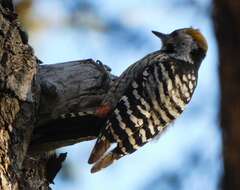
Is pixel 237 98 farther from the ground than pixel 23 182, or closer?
farther from the ground

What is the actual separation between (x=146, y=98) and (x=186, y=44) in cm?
104

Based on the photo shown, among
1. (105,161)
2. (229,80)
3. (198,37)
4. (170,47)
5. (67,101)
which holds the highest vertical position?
(229,80)

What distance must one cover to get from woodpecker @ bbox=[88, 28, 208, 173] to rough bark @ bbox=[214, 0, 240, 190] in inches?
80.5

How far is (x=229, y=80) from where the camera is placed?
1534 millimetres

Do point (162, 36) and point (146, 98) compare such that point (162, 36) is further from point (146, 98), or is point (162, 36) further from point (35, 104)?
point (35, 104)

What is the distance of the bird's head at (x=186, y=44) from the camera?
4.76 meters

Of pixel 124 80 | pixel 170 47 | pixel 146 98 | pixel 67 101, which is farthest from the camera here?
pixel 170 47

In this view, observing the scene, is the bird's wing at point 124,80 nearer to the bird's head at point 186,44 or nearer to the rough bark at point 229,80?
the bird's head at point 186,44

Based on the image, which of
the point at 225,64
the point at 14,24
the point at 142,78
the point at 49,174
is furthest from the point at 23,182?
the point at 225,64

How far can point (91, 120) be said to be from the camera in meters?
3.70

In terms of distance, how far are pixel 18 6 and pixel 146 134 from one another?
2510 mm

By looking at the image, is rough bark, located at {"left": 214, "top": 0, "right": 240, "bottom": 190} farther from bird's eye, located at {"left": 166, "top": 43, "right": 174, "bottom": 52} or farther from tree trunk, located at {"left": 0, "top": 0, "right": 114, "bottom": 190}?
bird's eye, located at {"left": 166, "top": 43, "right": 174, "bottom": 52}

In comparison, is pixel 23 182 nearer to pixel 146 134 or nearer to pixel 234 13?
pixel 146 134

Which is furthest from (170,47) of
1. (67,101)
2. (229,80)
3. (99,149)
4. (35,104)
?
(229,80)
